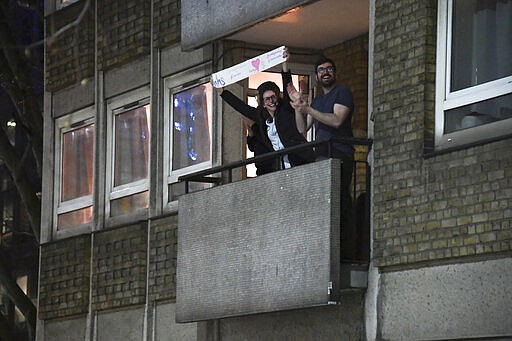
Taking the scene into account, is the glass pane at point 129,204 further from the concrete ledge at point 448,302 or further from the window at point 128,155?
the concrete ledge at point 448,302

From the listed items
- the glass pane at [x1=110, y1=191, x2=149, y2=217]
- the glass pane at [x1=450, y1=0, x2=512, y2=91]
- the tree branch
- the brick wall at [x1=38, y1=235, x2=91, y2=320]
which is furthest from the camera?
the tree branch

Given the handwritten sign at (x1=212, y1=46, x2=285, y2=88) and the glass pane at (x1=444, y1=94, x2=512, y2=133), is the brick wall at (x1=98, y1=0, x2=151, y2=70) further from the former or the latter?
the glass pane at (x1=444, y1=94, x2=512, y2=133)

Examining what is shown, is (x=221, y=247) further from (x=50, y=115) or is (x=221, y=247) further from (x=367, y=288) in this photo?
(x=50, y=115)

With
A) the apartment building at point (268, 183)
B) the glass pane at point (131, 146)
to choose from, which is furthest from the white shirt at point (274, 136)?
the glass pane at point (131, 146)

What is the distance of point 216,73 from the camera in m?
15.3

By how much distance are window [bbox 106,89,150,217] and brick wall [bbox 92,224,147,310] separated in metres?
Result: 0.35

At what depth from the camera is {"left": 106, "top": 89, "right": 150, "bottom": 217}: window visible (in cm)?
1799

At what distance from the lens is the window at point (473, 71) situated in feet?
40.7

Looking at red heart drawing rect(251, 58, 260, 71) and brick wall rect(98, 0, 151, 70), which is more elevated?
brick wall rect(98, 0, 151, 70)

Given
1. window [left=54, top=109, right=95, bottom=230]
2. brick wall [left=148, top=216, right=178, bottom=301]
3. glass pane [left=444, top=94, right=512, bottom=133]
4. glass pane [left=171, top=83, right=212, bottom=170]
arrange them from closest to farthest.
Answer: glass pane [left=444, top=94, right=512, bottom=133] → brick wall [left=148, top=216, right=178, bottom=301] → glass pane [left=171, top=83, right=212, bottom=170] → window [left=54, top=109, right=95, bottom=230]

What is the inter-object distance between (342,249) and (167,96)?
480 cm

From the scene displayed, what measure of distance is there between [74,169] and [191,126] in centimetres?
263

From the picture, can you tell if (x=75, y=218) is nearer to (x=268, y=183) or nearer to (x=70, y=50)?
(x=70, y=50)

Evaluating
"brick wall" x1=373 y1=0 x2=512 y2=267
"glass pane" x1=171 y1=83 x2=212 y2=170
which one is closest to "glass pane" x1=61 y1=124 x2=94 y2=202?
"glass pane" x1=171 y1=83 x2=212 y2=170
